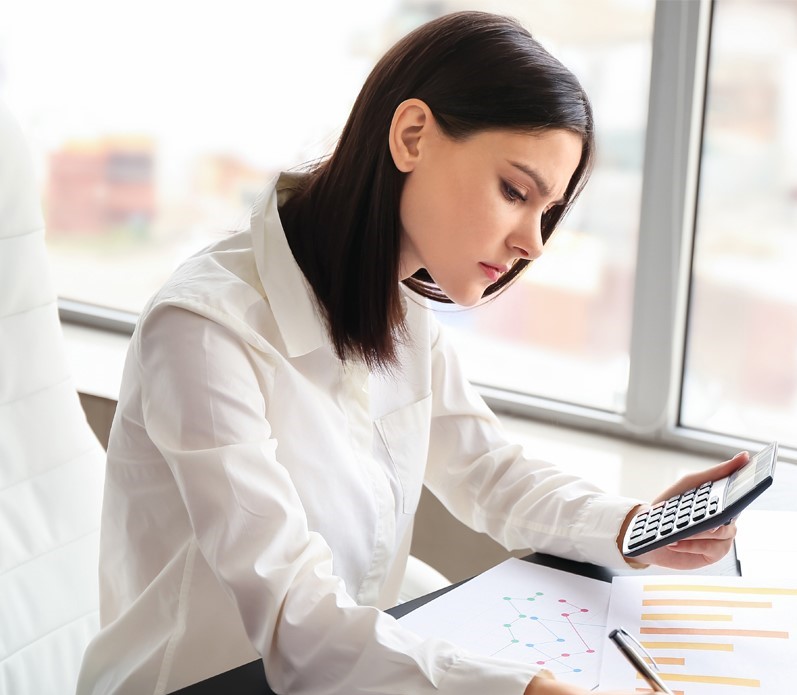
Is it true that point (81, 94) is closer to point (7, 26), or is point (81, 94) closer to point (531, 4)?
point (7, 26)

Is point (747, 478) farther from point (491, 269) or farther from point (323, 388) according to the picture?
point (323, 388)

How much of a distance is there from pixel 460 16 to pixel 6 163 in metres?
0.54

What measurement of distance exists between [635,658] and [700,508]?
215mm

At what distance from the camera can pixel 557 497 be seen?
116 centimetres

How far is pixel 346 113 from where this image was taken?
2.05 metres

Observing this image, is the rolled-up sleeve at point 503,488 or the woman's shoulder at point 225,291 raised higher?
the woman's shoulder at point 225,291

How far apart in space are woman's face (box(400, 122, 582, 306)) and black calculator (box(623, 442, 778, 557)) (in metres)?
0.28

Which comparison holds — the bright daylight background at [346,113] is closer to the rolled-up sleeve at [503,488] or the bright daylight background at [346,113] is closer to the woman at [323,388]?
the woman at [323,388]

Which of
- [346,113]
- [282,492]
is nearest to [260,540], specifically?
[282,492]

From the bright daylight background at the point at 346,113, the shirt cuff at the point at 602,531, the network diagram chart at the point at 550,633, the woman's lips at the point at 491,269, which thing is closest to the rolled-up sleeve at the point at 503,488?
the shirt cuff at the point at 602,531

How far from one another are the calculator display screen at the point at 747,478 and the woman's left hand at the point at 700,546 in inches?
1.3

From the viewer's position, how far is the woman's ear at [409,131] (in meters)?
1.01

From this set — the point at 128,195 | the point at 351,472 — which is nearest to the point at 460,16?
the point at 351,472

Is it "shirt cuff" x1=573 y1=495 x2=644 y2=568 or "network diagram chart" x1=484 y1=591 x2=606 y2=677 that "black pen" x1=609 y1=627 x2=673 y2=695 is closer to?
"network diagram chart" x1=484 y1=591 x2=606 y2=677
